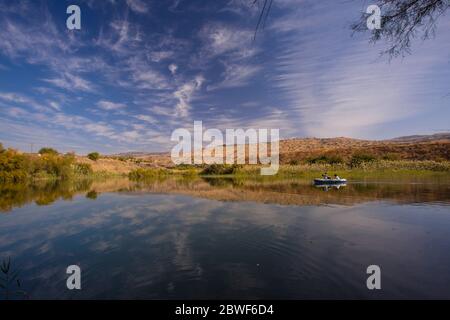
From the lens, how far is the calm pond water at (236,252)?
463 cm

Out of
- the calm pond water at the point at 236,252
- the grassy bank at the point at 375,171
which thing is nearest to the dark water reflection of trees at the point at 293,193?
the calm pond water at the point at 236,252

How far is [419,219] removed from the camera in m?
9.80

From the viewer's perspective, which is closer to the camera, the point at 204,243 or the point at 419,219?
the point at 204,243

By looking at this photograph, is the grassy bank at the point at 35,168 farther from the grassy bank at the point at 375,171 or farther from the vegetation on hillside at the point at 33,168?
the grassy bank at the point at 375,171

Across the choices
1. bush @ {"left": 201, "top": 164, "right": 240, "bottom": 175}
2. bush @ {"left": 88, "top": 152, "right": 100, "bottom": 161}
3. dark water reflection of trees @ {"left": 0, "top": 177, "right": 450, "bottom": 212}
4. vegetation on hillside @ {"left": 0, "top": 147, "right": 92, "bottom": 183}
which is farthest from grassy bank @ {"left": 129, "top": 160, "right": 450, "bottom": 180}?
bush @ {"left": 88, "top": 152, "right": 100, "bottom": 161}

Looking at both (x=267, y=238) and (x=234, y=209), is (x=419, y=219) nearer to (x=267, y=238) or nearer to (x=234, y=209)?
(x=267, y=238)

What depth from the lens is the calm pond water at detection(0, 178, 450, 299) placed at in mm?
4633

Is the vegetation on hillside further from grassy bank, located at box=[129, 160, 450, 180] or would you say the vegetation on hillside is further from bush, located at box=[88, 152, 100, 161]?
grassy bank, located at box=[129, 160, 450, 180]

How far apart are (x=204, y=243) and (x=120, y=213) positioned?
Answer: 6.82 meters
